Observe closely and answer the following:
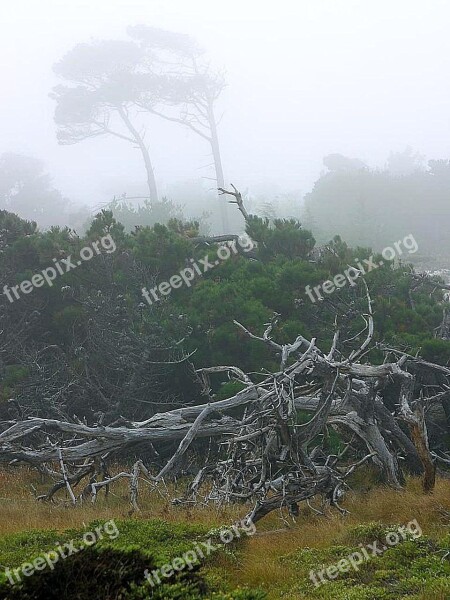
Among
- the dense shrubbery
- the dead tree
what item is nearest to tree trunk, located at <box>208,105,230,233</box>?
the dense shrubbery

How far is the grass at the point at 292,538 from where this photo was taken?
174 inches

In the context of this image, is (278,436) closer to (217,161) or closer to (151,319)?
(151,319)

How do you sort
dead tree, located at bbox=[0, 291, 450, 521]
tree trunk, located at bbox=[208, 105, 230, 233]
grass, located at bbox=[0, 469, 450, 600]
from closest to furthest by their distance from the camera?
grass, located at bbox=[0, 469, 450, 600]
dead tree, located at bbox=[0, 291, 450, 521]
tree trunk, located at bbox=[208, 105, 230, 233]

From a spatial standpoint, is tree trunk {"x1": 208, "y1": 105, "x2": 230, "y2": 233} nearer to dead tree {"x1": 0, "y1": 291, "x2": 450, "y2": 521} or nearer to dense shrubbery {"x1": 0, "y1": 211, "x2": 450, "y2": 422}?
dense shrubbery {"x1": 0, "y1": 211, "x2": 450, "y2": 422}

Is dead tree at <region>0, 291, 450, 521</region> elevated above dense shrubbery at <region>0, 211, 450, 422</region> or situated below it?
below

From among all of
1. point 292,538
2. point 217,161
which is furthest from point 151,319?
point 217,161

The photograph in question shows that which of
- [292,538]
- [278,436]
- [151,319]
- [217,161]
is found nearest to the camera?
[292,538]

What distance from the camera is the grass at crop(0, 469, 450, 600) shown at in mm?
4422

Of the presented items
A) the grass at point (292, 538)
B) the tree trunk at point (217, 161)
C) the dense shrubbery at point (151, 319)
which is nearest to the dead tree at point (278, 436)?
the grass at point (292, 538)

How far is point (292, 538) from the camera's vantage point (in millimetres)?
5652

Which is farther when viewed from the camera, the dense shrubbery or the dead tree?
the dense shrubbery

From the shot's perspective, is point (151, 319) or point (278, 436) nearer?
point (278, 436)

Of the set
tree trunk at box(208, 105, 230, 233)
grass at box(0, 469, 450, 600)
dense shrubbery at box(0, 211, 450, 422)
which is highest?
tree trunk at box(208, 105, 230, 233)

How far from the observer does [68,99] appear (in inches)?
1336
